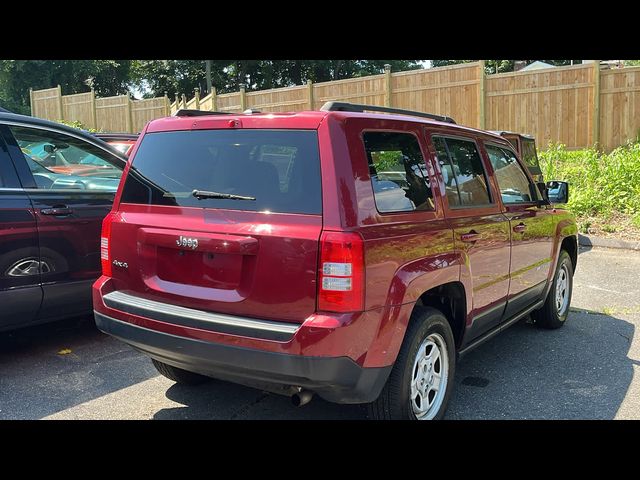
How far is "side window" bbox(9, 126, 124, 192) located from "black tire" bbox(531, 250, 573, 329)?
4152 mm

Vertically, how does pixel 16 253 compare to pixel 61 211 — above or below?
below

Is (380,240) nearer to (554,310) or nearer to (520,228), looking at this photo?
(520,228)

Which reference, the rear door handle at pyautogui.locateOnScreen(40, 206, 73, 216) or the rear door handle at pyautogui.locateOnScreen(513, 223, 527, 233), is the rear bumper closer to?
the rear door handle at pyautogui.locateOnScreen(40, 206, 73, 216)

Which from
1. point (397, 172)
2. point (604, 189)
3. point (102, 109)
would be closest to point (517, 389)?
point (397, 172)

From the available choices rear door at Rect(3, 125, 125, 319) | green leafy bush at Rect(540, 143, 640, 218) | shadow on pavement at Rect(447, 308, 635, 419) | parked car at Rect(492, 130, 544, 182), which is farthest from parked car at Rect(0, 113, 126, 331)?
green leafy bush at Rect(540, 143, 640, 218)

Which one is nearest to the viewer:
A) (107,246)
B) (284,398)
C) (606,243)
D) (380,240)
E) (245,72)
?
(380,240)

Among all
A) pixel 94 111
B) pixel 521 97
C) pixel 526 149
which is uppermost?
pixel 94 111

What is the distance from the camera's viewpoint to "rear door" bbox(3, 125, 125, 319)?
4.42m

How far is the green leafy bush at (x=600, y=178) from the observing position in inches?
426

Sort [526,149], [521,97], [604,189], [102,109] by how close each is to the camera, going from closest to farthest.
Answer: [526,149], [604,189], [521,97], [102,109]

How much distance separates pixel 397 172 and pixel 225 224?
1032 millimetres

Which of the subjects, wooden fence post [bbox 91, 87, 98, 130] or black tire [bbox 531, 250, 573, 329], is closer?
black tire [bbox 531, 250, 573, 329]

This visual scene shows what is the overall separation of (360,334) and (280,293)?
1.43ft

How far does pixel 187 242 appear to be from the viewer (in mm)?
3041
